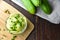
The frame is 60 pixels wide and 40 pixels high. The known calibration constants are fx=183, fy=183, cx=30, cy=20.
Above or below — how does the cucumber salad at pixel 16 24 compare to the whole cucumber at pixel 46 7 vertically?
below

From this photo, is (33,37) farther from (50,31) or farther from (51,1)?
(51,1)

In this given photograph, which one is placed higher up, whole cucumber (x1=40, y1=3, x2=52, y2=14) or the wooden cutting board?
whole cucumber (x1=40, y1=3, x2=52, y2=14)

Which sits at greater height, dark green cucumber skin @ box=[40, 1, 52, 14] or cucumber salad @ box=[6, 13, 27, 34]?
dark green cucumber skin @ box=[40, 1, 52, 14]

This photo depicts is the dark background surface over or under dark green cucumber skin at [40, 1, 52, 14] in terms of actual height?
under

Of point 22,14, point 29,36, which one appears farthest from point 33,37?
point 22,14

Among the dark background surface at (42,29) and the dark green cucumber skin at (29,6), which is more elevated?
the dark green cucumber skin at (29,6)

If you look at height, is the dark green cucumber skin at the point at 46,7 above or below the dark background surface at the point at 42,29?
above

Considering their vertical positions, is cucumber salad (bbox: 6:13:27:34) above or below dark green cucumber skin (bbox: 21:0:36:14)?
below
